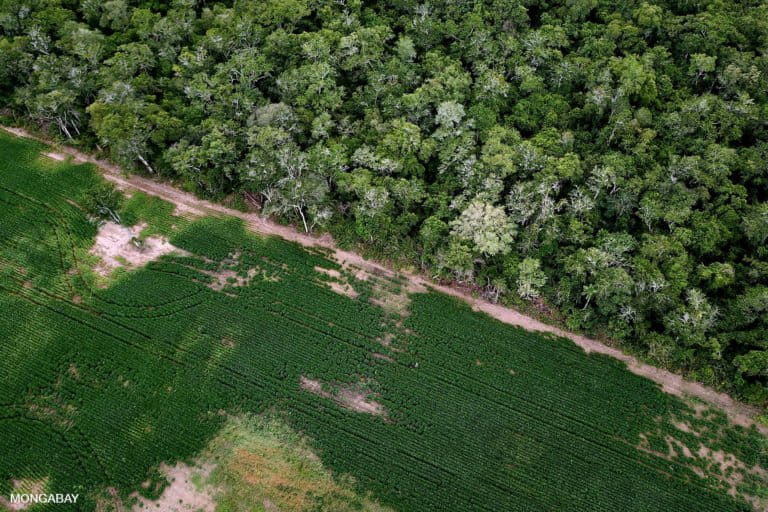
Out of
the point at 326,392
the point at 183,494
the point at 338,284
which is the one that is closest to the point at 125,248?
the point at 338,284

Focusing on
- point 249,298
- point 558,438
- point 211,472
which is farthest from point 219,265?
point 558,438

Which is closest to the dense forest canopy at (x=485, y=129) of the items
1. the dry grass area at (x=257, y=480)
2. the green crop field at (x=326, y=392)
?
the green crop field at (x=326, y=392)

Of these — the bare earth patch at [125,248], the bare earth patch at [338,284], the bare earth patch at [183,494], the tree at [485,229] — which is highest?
the tree at [485,229]

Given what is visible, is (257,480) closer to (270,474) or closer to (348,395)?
(270,474)

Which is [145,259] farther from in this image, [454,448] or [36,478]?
[454,448]

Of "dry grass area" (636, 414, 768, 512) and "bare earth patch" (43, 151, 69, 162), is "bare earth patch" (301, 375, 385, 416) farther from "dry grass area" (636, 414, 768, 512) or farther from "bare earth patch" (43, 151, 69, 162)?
"bare earth patch" (43, 151, 69, 162)

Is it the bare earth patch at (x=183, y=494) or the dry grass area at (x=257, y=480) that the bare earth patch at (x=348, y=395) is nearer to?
the dry grass area at (x=257, y=480)
